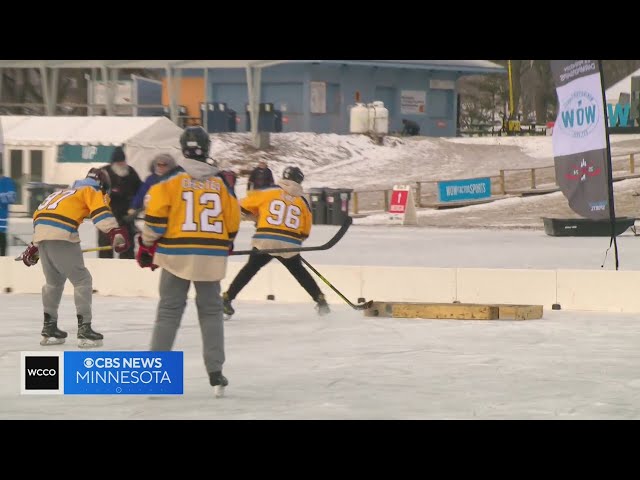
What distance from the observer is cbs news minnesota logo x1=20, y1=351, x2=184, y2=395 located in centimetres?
664

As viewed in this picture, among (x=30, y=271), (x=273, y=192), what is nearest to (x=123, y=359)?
(x=273, y=192)

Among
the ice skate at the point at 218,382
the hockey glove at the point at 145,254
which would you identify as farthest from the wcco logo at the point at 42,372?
the ice skate at the point at 218,382

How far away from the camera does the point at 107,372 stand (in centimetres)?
665

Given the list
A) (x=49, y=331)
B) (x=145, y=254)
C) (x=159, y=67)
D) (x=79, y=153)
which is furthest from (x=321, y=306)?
(x=159, y=67)

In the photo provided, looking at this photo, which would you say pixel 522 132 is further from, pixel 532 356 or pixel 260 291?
pixel 532 356

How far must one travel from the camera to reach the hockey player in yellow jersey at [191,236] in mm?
7035

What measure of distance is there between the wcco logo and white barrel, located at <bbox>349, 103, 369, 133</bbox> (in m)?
36.2

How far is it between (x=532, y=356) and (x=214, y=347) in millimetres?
2877

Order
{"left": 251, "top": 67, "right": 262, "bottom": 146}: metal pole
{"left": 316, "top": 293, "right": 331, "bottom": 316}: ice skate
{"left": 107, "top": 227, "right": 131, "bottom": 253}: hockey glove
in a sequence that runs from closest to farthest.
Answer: {"left": 107, "top": 227, "right": 131, "bottom": 253}: hockey glove, {"left": 316, "top": 293, "right": 331, "bottom": 316}: ice skate, {"left": 251, "top": 67, "right": 262, "bottom": 146}: metal pole

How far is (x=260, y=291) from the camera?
13.2m

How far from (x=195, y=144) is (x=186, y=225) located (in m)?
0.47

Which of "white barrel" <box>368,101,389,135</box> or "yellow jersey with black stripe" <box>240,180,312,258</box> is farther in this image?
"white barrel" <box>368,101,389,135</box>

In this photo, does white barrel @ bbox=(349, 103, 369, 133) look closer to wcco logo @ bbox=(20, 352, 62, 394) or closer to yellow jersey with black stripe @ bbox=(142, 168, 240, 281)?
yellow jersey with black stripe @ bbox=(142, 168, 240, 281)

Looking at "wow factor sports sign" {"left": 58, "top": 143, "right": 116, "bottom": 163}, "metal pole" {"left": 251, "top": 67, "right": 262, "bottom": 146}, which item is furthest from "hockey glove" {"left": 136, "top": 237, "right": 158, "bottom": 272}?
"metal pole" {"left": 251, "top": 67, "right": 262, "bottom": 146}
